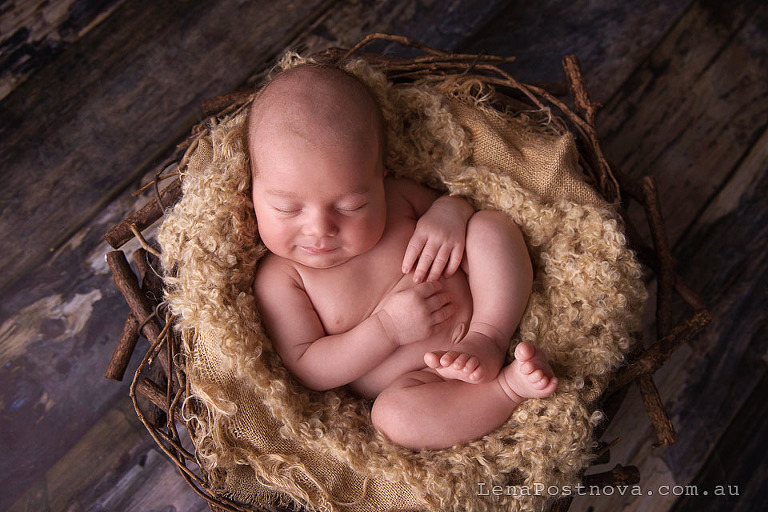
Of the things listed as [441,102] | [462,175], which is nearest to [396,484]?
[462,175]

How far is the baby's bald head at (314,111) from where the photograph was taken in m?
1.33

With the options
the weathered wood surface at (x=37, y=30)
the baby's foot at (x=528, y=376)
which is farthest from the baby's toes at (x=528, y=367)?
the weathered wood surface at (x=37, y=30)

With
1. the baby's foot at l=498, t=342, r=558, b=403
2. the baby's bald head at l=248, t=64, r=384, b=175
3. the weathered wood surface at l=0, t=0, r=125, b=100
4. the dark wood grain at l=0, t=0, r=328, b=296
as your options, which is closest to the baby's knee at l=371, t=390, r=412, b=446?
the baby's foot at l=498, t=342, r=558, b=403

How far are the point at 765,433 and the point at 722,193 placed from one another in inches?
30.1

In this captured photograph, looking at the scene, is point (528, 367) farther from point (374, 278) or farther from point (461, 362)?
point (374, 278)

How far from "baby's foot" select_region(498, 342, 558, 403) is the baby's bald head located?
1.92 ft

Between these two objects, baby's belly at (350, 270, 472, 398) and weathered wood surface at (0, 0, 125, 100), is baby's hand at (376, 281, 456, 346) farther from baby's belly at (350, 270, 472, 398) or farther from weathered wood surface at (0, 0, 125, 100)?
weathered wood surface at (0, 0, 125, 100)

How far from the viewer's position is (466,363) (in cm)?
131

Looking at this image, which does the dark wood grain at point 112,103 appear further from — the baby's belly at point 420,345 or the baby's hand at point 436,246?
the baby's belly at point 420,345

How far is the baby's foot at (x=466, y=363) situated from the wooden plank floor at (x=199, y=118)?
0.77 metres

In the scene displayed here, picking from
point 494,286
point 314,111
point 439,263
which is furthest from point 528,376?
point 314,111

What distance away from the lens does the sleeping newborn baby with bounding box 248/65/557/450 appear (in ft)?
4.39

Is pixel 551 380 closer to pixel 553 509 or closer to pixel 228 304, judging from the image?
pixel 553 509

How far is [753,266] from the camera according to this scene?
196 cm
